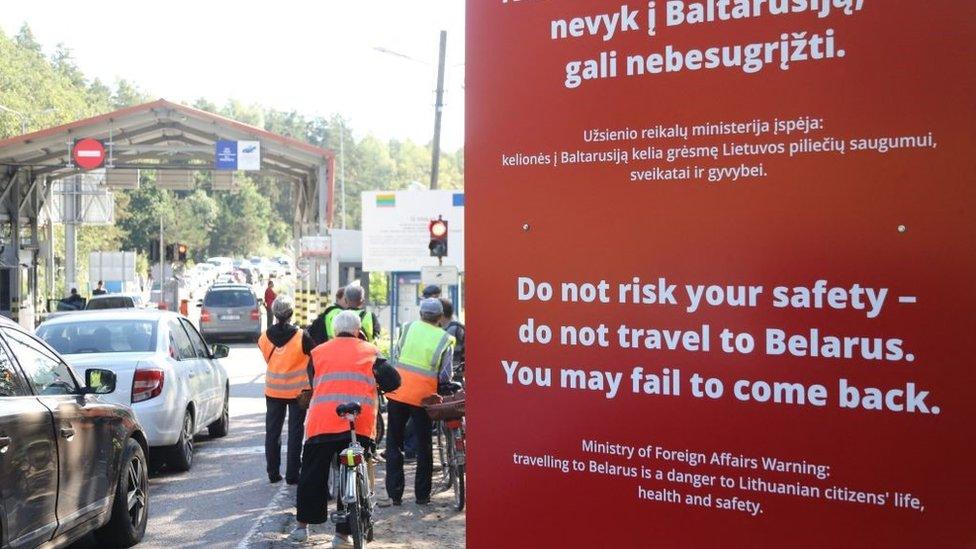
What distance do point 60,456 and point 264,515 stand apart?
3.37m

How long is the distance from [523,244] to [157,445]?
9.39 meters

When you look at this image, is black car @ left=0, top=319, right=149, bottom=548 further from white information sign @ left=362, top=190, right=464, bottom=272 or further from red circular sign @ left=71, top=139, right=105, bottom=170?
red circular sign @ left=71, top=139, right=105, bottom=170

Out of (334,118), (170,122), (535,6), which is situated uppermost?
(334,118)

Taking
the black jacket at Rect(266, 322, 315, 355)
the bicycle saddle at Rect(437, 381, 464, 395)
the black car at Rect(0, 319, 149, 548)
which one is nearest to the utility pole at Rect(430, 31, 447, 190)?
the black jacket at Rect(266, 322, 315, 355)

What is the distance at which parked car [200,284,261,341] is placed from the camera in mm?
35625

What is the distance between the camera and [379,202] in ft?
74.6

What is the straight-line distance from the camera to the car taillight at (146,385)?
1128 cm

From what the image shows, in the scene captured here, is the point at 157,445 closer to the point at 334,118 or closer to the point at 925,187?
the point at 925,187

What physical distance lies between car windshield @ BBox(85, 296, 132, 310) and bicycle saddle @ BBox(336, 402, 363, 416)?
23847 millimetres

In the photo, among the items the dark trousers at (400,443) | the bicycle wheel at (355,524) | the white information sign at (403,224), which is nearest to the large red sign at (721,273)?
the bicycle wheel at (355,524)

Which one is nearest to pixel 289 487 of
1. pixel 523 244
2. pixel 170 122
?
pixel 523 244

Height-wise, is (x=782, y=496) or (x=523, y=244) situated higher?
(x=523, y=244)

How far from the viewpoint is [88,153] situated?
35.4m

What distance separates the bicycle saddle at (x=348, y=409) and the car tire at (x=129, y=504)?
5.05ft
